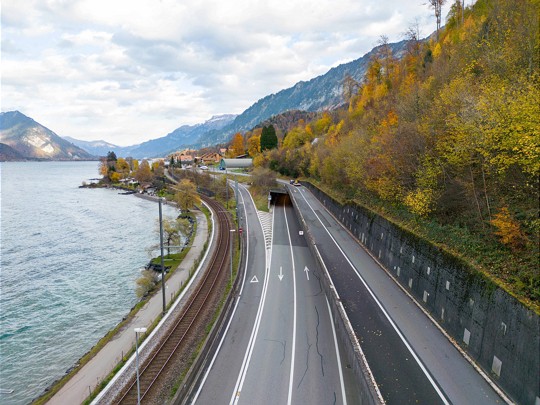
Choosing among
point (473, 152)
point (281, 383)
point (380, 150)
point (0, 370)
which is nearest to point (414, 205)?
point (473, 152)

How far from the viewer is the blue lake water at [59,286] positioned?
25359 mm

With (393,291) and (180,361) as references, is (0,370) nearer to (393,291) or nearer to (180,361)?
(180,361)

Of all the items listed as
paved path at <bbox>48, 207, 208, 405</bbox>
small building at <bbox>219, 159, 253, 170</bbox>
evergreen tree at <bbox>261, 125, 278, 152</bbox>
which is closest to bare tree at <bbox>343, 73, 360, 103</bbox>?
evergreen tree at <bbox>261, 125, 278, 152</bbox>

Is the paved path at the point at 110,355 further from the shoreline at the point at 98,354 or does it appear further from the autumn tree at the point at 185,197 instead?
the autumn tree at the point at 185,197

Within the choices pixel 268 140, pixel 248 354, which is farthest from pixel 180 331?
pixel 268 140

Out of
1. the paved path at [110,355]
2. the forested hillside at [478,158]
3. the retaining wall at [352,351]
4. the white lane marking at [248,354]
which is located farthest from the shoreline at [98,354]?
the forested hillside at [478,158]

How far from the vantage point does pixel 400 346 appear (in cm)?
1720

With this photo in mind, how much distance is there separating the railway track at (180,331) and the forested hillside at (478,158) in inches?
652

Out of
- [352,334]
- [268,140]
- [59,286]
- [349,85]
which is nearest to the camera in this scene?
[352,334]

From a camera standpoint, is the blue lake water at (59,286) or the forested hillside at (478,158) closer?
the forested hillside at (478,158)

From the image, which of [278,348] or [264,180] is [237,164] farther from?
[278,348]

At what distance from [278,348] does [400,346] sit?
21.5ft

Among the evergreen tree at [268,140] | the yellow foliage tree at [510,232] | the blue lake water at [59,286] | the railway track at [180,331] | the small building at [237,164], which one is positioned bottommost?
the blue lake water at [59,286]

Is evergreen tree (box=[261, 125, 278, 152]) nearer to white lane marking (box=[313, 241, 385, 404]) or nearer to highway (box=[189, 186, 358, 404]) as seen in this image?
highway (box=[189, 186, 358, 404])
